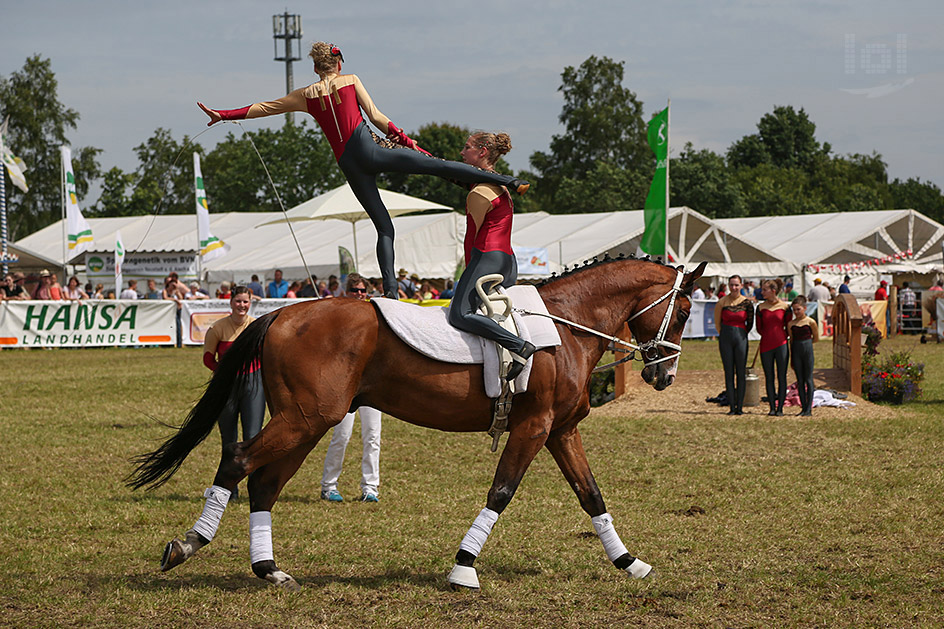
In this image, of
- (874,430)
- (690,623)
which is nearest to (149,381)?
(874,430)

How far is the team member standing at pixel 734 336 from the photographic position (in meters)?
14.7

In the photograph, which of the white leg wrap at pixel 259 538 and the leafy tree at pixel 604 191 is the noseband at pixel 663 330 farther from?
the leafy tree at pixel 604 191

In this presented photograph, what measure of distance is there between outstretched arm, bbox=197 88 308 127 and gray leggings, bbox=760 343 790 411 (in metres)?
10.4

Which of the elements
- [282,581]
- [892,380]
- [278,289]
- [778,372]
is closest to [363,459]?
[282,581]

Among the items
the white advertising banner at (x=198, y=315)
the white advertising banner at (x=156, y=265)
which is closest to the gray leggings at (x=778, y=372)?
the white advertising banner at (x=198, y=315)

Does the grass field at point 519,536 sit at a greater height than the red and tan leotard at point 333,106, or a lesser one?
lesser

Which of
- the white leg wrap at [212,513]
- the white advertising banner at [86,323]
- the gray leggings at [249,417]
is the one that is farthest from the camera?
the white advertising banner at [86,323]

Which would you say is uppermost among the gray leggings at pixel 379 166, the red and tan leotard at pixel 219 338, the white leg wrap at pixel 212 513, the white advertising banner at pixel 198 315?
the gray leggings at pixel 379 166

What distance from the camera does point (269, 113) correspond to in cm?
579

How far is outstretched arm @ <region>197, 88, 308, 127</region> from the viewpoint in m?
5.73

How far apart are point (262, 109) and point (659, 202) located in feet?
52.0

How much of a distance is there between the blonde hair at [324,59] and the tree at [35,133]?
2355 inches

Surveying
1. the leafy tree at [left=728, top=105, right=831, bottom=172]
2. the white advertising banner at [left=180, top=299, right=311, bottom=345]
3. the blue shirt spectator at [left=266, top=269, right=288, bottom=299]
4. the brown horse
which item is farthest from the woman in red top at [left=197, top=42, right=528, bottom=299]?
the leafy tree at [left=728, top=105, right=831, bottom=172]

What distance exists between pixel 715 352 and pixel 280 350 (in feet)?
67.6
